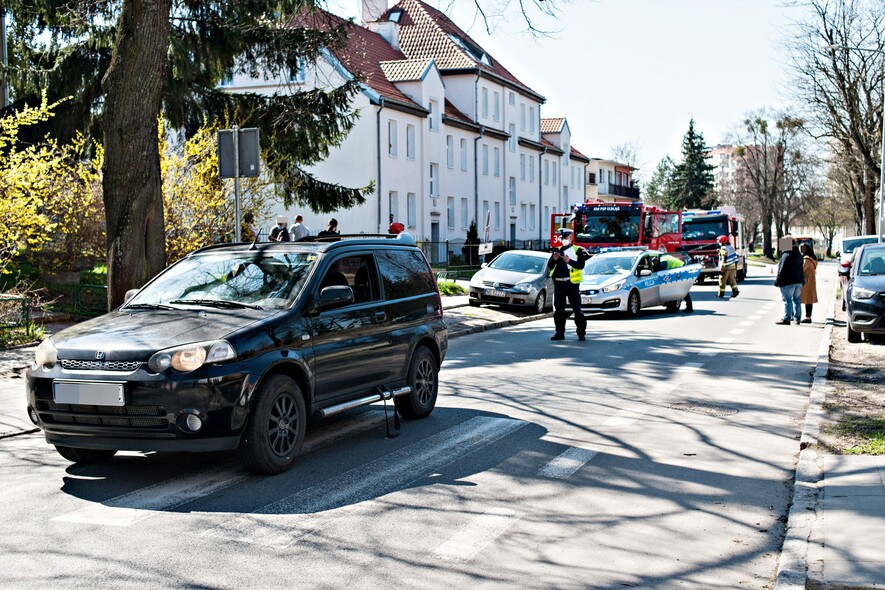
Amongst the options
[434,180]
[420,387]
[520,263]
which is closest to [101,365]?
[420,387]

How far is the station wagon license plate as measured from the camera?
6.96 metres

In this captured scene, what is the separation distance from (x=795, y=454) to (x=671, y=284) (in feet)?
56.3

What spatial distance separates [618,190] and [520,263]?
285ft

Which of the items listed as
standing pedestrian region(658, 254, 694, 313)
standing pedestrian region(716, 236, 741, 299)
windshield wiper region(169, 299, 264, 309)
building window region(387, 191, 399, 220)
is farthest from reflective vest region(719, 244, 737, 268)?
windshield wiper region(169, 299, 264, 309)

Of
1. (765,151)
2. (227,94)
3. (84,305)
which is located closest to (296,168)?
(227,94)

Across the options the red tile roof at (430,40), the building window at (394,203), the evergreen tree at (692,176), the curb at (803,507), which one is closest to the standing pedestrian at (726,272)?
the building window at (394,203)

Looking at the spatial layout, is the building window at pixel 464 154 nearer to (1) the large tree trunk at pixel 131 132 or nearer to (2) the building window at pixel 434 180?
(2) the building window at pixel 434 180

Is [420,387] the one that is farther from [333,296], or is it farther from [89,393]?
[89,393]

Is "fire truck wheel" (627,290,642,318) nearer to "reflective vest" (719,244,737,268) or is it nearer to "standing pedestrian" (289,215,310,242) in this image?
"standing pedestrian" (289,215,310,242)

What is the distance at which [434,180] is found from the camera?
1961 inches

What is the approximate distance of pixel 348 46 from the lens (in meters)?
20.3

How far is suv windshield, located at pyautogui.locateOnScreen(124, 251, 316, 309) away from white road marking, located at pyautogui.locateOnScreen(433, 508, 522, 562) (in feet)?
8.35

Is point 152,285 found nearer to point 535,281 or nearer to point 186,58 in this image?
point 186,58

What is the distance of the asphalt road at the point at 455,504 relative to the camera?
5.39 meters
